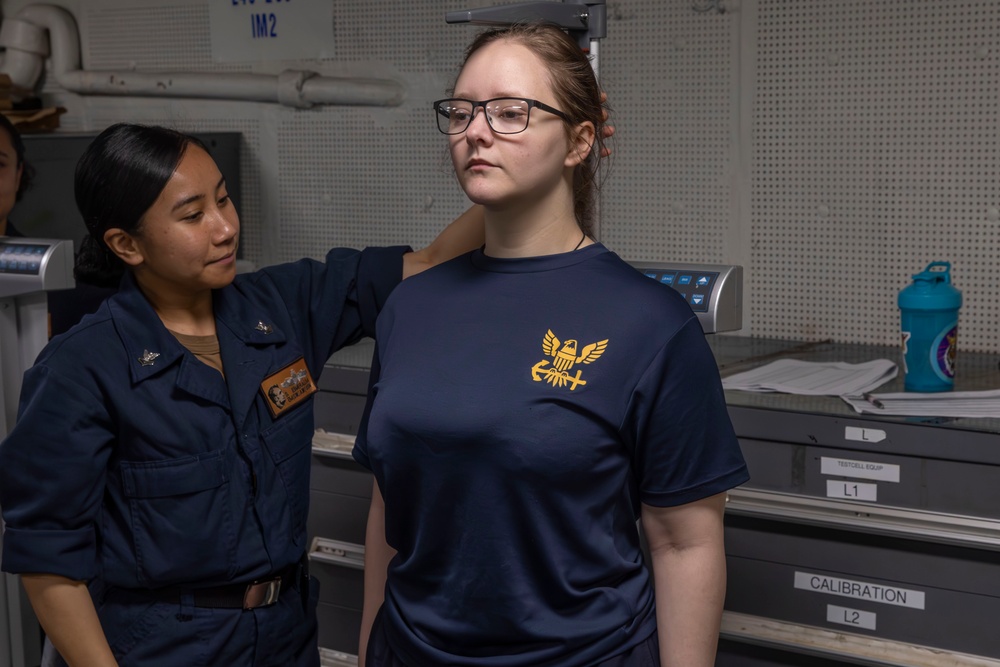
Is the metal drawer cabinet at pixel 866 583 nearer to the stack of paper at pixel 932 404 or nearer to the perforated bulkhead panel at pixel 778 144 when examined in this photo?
the stack of paper at pixel 932 404

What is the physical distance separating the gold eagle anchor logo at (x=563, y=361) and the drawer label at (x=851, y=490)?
1019mm

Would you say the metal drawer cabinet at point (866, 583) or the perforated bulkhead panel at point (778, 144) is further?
the perforated bulkhead panel at point (778, 144)

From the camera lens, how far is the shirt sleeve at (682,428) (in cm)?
113

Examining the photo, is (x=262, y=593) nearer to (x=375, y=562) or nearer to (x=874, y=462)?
(x=375, y=562)

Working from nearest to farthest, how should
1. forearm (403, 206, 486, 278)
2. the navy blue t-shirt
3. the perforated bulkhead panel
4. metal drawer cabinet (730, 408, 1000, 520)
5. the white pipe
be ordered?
the navy blue t-shirt
forearm (403, 206, 486, 278)
metal drawer cabinet (730, 408, 1000, 520)
the perforated bulkhead panel
the white pipe

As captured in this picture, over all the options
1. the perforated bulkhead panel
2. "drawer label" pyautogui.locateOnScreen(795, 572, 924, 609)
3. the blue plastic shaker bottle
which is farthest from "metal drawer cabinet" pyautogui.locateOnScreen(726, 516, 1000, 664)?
the perforated bulkhead panel

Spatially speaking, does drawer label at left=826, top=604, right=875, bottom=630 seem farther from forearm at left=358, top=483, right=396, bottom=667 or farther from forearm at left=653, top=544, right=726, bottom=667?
forearm at left=358, top=483, right=396, bottom=667

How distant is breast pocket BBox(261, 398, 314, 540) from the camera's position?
150cm

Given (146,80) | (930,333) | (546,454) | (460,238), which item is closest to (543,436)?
(546,454)

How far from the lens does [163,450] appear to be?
55.2 inches

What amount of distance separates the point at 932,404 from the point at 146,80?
8.80 feet

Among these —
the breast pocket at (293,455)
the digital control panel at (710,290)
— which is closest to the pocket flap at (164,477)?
the breast pocket at (293,455)

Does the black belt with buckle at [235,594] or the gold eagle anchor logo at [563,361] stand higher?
the gold eagle anchor logo at [563,361]

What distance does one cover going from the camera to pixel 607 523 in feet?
3.84
